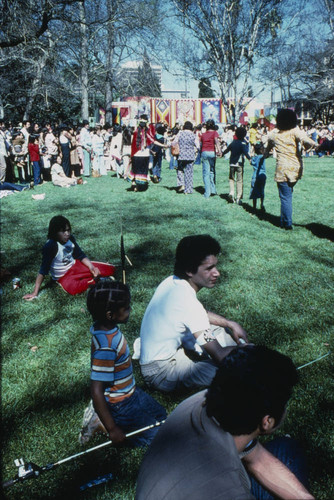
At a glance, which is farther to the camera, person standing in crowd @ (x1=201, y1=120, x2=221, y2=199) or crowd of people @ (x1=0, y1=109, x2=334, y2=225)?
person standing in crowd @ (x1=201, y1=120, x2=221, y2=199)

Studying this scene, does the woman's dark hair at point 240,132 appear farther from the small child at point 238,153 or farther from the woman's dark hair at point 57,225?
the woman's dark hair at point 57,225

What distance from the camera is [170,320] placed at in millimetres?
2668

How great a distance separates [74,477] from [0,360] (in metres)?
1.59

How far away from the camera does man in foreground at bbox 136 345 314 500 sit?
125 cm

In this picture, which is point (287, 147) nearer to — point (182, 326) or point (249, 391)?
point (182, 326)

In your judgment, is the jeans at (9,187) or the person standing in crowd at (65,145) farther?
the person standing in crowd at (65,145)

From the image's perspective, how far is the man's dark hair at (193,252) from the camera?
2.70 meters

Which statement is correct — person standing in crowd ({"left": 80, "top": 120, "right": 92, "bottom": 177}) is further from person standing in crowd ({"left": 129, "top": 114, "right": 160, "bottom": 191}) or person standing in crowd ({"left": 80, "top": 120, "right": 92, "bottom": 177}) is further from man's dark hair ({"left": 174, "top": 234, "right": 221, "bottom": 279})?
man's dark hair ({"left": 174, "top": 234, "right": 221, "bottom": 279})

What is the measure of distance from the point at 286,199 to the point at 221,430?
618 centimetres

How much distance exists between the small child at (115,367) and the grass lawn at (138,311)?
0.23 metres

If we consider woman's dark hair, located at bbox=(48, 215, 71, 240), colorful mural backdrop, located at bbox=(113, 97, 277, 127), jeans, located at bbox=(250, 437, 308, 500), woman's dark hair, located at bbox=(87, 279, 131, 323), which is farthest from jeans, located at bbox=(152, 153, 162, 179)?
colorful mural backdrop, located at bbox=(113, 97, 277, 127)

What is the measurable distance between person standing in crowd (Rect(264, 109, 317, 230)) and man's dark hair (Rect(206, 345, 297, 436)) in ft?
19.1

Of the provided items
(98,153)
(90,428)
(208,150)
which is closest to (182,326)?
(90,428)

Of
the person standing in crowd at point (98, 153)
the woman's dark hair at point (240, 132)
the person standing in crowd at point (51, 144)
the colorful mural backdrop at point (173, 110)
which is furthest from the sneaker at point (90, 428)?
the colorful mural backdrop at point (173, 110)
